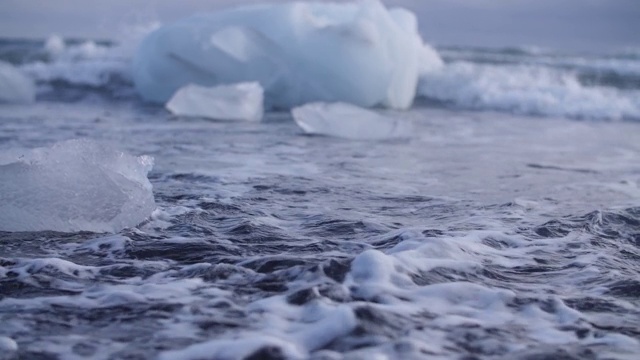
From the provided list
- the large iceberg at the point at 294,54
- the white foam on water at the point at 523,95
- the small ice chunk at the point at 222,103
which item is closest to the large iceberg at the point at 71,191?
the small ice chunk at the point at 222,103

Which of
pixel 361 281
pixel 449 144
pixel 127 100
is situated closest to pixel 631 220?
pixel 361 281

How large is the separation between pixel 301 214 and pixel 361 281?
126 cm

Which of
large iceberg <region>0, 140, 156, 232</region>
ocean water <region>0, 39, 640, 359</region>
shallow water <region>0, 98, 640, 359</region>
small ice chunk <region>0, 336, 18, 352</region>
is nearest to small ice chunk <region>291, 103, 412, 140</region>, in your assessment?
ocean water <region>0, 39, 640, 359</region>

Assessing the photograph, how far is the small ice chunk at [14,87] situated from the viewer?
10.2 m

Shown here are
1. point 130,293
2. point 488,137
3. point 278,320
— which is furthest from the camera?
point 488,137

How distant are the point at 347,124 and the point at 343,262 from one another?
4974 mm

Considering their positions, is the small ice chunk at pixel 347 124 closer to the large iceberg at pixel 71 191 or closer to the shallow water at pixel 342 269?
the shallow water at pixel 342 269

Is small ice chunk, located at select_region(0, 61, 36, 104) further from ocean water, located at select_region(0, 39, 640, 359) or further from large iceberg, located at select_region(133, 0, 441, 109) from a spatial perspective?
ocean water, located at select_region(0, 39, 640, 359)

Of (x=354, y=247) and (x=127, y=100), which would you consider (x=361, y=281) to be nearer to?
(x=354, y=247)

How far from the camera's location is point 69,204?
3.51 meters

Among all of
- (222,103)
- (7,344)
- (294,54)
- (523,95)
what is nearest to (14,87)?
(222,103)

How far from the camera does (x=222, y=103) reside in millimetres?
8836

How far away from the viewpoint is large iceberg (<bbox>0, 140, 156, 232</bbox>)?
344cm

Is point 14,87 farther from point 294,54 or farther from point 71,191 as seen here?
point 71,191
